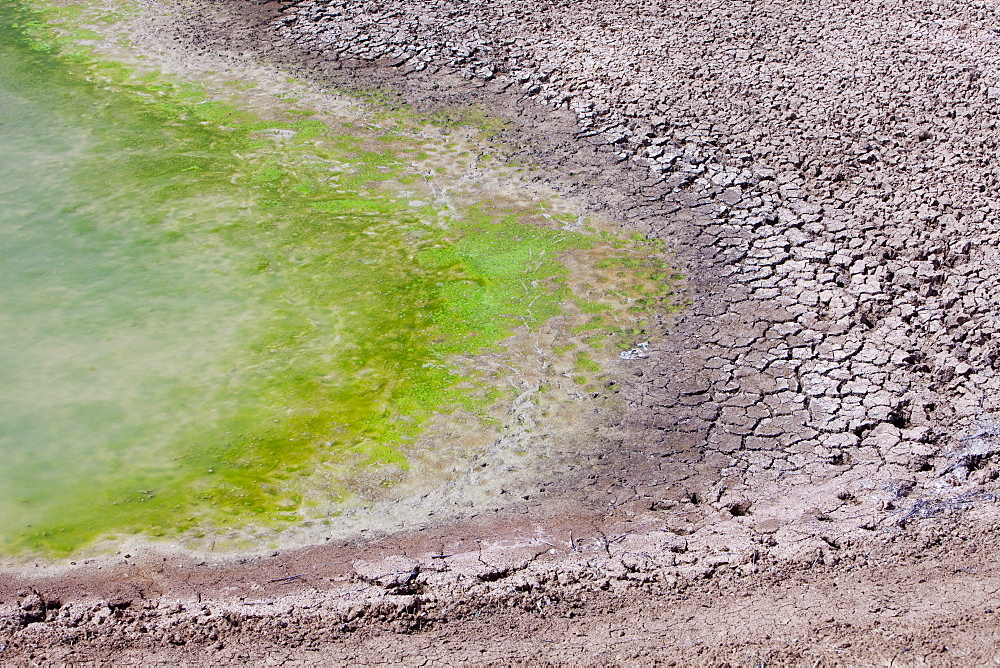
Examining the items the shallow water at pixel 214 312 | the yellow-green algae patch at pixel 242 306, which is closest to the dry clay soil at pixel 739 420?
the yellow-green algae patch at pixel 242 306

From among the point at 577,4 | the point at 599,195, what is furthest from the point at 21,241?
the point at 577,4

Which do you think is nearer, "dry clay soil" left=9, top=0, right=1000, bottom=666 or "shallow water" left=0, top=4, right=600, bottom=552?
"dry clay soil" left=9, top=0, right=1000, bottom=666

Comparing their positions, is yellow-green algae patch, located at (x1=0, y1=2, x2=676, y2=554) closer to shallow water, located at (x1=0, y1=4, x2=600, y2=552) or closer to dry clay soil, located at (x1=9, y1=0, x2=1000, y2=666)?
shallow water, located at (x1=0, y1=4, x2=600, y2=552)

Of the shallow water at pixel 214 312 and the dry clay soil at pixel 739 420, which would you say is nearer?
the dry clay soil at pixel 739 420

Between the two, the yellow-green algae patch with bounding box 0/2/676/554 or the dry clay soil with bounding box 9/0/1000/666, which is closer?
the dry clay soil with bounding box 9/0/1000/666

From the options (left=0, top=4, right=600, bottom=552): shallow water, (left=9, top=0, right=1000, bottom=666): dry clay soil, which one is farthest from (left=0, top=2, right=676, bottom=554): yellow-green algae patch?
(left=9, top=0, right=1000, bottom=666): dry clay soil

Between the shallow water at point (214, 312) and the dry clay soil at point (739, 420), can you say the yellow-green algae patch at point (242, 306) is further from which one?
the dry clay soil at point (739, 420)
